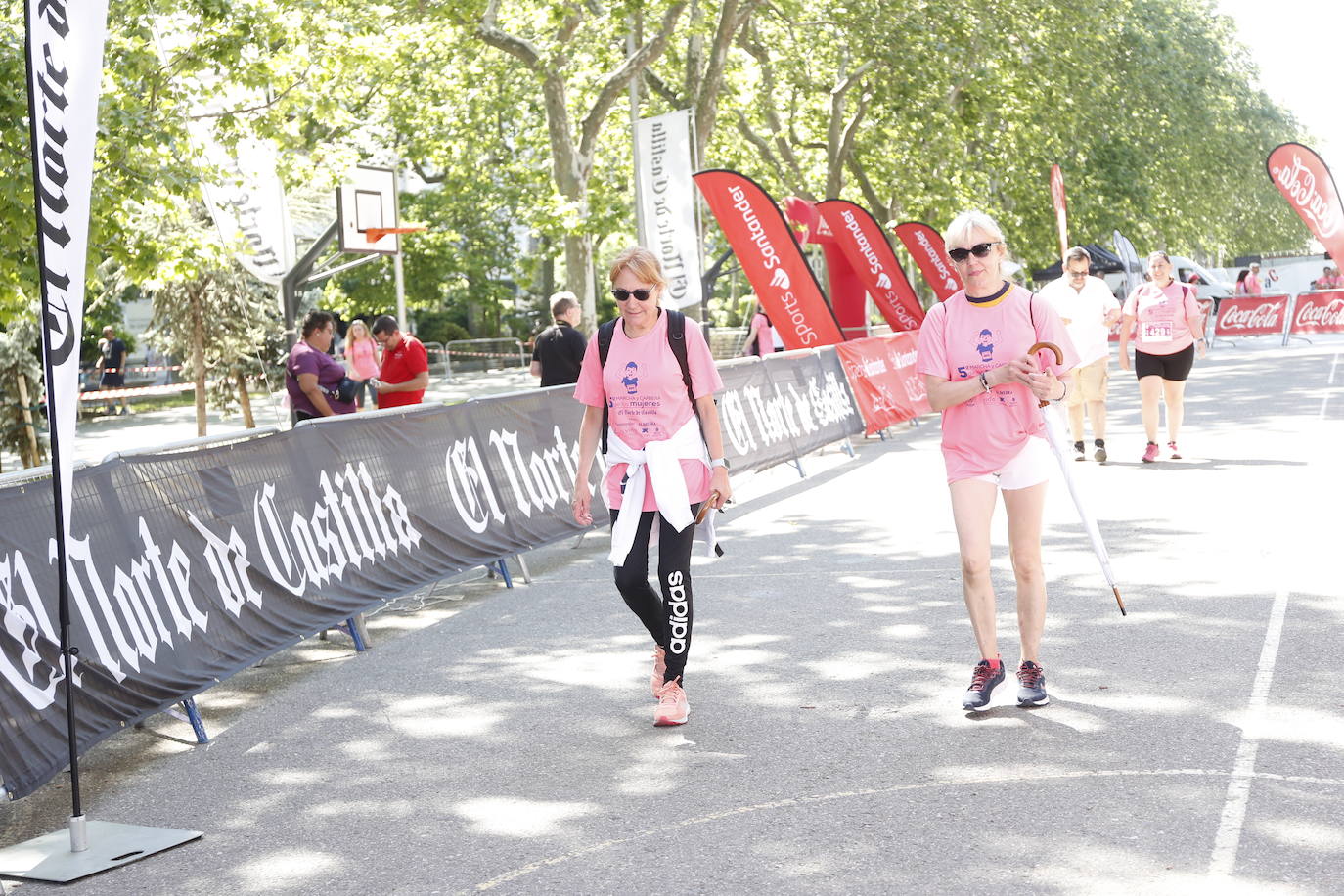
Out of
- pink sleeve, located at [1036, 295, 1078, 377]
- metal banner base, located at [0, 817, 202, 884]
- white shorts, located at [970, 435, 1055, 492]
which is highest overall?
pink sleeve, located at [1036, 295, 1078, 377]

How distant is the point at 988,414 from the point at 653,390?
131 centimetres

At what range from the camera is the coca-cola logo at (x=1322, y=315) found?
39.0 m

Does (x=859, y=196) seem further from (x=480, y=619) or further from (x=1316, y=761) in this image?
(x=1316, y=761)

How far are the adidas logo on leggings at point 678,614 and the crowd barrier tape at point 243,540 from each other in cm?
206

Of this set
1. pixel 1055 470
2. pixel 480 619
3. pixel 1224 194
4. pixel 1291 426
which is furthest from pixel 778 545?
pixel 1224 194

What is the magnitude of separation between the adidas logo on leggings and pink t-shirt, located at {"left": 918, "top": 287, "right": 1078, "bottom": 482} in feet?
3.84

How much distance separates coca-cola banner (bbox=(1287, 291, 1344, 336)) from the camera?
39.0 m

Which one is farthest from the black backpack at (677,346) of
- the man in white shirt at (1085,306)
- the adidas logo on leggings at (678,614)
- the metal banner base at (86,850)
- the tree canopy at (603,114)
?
the man in white shirt at (1085,306)

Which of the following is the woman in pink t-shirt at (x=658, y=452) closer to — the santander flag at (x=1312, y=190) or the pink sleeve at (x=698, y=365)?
the pink sleeve at (x=698, y=365)

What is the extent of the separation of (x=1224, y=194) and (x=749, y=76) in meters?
28.1

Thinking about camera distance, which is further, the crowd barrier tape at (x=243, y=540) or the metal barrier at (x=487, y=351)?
the metal barrier at (x=487, y=351)

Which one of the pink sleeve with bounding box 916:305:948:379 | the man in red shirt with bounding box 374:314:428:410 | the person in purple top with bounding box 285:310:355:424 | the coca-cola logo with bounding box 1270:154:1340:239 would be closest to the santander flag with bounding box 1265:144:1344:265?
the coca-cola logo with bounding box 1270:154:1340:239

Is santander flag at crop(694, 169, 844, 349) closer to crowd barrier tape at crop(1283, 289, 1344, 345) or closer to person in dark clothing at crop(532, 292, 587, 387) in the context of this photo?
person in dark clothing at crop(532, 292, 587, 387)

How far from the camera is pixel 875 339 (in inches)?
776
